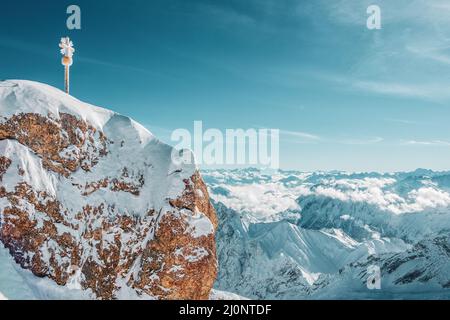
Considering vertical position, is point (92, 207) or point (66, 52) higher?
point (66, 52)

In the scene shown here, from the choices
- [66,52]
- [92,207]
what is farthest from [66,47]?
[92,207]

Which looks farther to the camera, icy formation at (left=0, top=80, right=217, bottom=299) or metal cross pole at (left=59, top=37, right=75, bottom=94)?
metal cross pole at (left=59, top=37, right=75, bottom=94)

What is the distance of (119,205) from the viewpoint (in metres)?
62.7

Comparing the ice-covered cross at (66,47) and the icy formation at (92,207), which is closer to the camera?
the icy formation at (92,207)

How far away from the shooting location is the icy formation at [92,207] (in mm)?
52250

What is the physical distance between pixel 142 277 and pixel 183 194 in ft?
51.7

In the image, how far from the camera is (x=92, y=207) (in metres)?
60.3

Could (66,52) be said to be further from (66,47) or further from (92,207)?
(92,207)

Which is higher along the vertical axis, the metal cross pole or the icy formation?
the metal cross pole

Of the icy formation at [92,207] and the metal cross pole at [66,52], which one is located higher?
the metal cross pole at [66,52]

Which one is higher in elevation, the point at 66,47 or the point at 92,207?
the point at 66,47

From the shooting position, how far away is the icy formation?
52.2 meters

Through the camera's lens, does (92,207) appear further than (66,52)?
No

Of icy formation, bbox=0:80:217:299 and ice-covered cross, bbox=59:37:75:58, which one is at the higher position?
ice-covered cross, bbox=59:37:75:58
